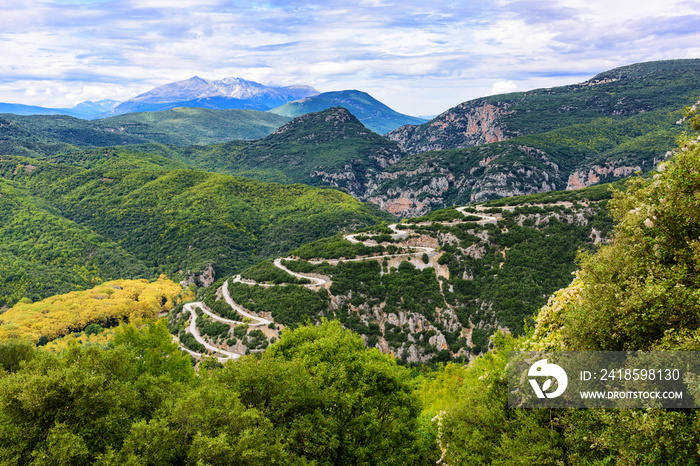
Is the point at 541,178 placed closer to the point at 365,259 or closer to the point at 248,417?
the point at 365,259

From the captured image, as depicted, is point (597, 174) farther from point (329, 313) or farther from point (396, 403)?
point (396, 403)

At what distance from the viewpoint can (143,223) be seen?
521 ft

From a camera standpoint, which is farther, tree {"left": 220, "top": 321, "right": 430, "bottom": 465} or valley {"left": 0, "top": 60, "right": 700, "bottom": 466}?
tree {"left": 220, "top": 321, "right": 430, "bottom": 465}

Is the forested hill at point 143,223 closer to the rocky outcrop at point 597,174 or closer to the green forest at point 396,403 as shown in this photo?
the rocky outcrop at point 597,174

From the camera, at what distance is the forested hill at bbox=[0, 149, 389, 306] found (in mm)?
125000

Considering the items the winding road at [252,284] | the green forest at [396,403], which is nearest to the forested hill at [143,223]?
the winding road at [252,284]

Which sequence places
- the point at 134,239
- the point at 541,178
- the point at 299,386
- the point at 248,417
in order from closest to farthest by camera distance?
the point at 248,417, the point at 299,386, the point at 134,239, the point at 541,178

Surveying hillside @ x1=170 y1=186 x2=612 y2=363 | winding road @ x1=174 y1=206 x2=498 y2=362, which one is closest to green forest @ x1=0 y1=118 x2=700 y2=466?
winding road @ x1=174 y1=206 x2=498 y2=362

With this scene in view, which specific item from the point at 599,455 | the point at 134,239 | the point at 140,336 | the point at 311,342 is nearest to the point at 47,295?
the point at 134,239

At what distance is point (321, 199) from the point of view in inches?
6934

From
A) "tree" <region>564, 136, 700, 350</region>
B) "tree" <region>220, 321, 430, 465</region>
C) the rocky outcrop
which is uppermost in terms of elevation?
the rocky outcrop

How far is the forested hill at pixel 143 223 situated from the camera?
4921 inches

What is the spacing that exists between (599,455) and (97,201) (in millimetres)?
206985

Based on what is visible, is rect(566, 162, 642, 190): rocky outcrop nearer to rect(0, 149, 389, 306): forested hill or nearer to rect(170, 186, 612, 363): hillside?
rect(170, 186, 612, 363): hillside
